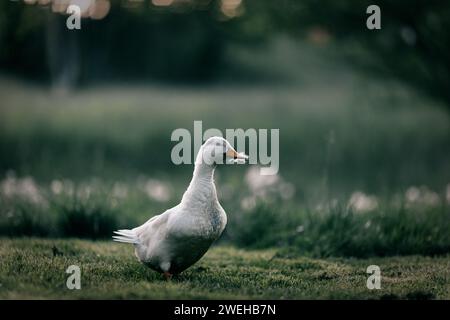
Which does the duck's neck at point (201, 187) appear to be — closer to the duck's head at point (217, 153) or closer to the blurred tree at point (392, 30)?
the duck's head at point (217, 153)

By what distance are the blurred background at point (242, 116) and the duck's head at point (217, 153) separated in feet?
7.73

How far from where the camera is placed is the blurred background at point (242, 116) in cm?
838

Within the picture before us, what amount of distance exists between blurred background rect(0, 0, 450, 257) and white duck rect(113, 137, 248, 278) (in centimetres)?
232

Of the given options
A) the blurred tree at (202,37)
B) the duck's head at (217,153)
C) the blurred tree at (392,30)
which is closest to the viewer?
the duck's head at (217,153)

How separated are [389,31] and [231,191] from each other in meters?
5.54

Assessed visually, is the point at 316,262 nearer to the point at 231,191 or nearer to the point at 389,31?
the point at 231,191

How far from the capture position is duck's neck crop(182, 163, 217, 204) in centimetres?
571

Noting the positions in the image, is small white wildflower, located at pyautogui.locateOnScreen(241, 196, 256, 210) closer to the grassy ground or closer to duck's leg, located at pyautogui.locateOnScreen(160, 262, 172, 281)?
the grassy ground

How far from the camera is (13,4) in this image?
1409 cm

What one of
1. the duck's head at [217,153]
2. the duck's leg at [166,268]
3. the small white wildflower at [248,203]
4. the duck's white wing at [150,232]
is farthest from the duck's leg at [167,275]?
the small white wildflower at [248,203]

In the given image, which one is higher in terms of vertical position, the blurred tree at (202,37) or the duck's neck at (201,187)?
the blurred tree at (202,37)

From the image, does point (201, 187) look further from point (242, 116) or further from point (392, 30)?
point (242, 116)

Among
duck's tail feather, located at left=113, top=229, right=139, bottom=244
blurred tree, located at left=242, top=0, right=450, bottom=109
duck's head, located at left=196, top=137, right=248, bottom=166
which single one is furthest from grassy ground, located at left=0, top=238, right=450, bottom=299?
blurred tree, located at left=242, top=0, right=450, bottom=109
